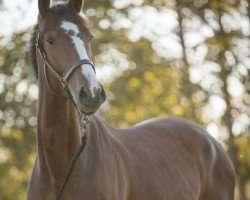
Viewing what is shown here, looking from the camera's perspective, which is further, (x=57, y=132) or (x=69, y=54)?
(x=57, y=132)

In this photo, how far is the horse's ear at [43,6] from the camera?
535cm

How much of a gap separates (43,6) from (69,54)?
587 mm

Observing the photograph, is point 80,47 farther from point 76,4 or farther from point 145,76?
point 145,76

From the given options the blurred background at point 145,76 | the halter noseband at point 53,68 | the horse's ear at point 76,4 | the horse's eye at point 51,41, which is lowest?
the blurred background at point 145,76

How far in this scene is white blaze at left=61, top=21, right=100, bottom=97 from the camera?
15.7 ft

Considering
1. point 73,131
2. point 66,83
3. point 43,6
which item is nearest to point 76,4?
point 43,6

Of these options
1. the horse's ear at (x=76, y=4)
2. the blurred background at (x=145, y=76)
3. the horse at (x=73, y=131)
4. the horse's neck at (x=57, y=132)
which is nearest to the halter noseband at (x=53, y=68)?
the horse at (x=73, y=131)

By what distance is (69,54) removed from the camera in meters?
5.02

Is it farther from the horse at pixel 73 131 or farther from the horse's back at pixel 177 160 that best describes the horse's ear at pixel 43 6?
the horse's back at pixel 177 160

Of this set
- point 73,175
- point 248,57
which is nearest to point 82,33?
point 73,175

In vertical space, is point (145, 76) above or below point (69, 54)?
below

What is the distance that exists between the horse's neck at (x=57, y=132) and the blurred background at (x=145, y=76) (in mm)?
6486

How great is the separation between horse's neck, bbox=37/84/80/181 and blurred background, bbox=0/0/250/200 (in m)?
6.49

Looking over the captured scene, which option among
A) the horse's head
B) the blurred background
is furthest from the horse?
the blurred background
